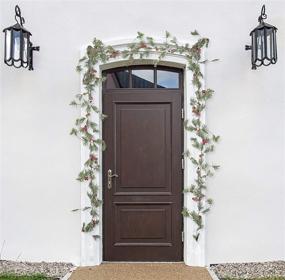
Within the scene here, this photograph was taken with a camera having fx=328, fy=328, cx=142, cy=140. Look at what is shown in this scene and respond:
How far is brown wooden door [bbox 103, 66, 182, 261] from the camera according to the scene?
391 centimetres

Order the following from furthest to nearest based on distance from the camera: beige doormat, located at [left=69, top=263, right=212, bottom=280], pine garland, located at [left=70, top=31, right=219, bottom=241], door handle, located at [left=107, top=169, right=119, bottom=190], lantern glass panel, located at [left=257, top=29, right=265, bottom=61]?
door handle, located at [left=107, top=169, right=119, bottom=190]
pine garland, located at [left=70, top=31, right=219, bottom=241]
lantern glass panel, located at [left=257, top=29, right=265, bottom=61]
beige doormat, located at [left=69, top=263, right=212, bottom=280]

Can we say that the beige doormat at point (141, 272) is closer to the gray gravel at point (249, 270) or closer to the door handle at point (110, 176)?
the gray gravel at point (249, 270)

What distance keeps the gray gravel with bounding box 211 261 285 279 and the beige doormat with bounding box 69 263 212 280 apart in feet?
0.58

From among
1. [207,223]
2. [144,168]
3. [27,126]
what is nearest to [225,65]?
[144,168]

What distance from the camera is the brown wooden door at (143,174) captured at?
12.8 feet

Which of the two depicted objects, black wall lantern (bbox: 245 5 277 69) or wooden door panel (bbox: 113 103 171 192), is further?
wooden door panel (bbox: 113 103 171 192)

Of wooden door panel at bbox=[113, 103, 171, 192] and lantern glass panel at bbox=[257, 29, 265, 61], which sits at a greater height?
lantern glass panel at bbox=[257, 29, 265, 61]

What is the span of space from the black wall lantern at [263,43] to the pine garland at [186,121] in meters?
0.54

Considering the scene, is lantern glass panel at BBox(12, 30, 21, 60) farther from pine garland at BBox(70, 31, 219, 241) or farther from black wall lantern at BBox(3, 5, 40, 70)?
pine garland at BBox(70, 31, 219, 241)

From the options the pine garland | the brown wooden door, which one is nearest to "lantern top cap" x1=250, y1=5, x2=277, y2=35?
the pine garland

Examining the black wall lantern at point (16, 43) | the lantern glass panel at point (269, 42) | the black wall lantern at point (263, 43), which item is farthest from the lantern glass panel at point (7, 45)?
the lantern glass panel at point (269, 42)

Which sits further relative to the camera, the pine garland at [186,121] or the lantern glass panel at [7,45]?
the pine garland at [186,121]

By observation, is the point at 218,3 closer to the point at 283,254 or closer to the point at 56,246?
the point at 283,254

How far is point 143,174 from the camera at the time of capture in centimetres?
391
